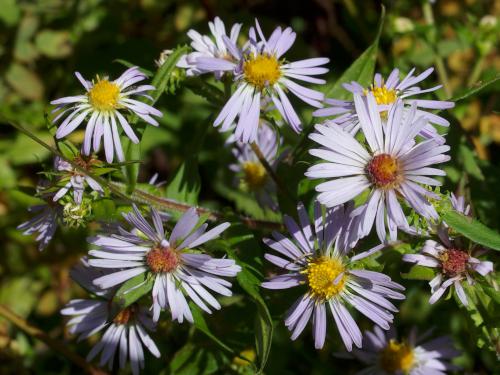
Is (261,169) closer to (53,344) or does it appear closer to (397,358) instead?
(397,358)

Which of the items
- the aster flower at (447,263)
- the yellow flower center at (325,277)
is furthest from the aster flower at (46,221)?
the aster flower at (447,263)

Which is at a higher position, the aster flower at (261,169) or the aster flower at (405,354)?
the aster flower at (261,169)

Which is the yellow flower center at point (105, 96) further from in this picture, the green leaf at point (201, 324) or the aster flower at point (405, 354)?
the aster flower at point (405, 354)

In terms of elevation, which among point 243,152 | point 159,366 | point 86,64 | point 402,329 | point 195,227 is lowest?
point 159,366

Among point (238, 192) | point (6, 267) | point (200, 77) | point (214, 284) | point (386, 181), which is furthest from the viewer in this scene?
point (6, 267)

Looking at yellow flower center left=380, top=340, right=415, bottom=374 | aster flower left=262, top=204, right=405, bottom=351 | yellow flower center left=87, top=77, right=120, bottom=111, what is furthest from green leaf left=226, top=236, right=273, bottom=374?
yellow flower center left=380, top=340, right=415, bottom=374

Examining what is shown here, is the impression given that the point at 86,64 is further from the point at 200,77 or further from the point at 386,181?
the point at 386,181

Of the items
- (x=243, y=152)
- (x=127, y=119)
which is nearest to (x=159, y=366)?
(x=243, y=152)

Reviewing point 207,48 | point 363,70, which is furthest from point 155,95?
point 363,70
